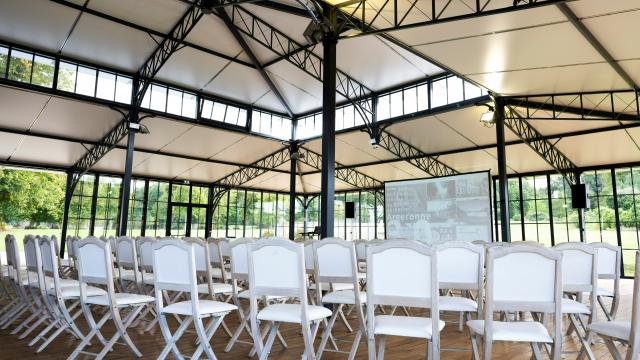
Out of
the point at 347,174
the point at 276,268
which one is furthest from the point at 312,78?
the point at 276,268

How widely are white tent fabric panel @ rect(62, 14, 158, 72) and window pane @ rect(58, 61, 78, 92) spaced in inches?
11.4

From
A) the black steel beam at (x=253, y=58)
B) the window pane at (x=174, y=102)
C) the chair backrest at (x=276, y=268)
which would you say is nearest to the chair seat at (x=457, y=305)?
the chair backrest at (x=276, y=268)

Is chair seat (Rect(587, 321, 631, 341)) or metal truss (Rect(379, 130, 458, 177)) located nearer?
chair seat (Rect(587, 321, 631, 341))

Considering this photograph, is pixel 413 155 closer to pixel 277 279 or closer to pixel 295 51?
pixel 295 51

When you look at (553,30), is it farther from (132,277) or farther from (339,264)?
(132,277)

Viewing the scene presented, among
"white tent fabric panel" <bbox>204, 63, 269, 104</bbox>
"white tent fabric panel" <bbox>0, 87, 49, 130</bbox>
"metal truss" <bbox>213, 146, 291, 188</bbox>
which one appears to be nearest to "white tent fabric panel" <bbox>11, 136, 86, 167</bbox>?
"white tent fabric panel" <bbox>0, 87, 49, 130</bbox>

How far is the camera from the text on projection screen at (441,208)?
9.18 meters

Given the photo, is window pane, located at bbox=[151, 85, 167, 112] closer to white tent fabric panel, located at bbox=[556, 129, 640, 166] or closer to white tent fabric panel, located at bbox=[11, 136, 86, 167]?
white tent fabric panel, located at bbox=[11, 136, 86, 167]

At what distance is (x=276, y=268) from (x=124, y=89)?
9.61 metres

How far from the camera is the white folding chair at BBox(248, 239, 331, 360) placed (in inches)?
101

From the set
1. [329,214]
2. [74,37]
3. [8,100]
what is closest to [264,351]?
[329,214]

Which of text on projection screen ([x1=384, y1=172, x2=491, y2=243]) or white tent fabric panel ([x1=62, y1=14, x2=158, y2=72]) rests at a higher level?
white tent fabric panel ([x1=62, y1=14, x2=158, y2=72])

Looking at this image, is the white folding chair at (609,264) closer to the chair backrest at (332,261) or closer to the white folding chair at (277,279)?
the chair backrest at (332,261)

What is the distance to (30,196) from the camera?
22.1 metres
